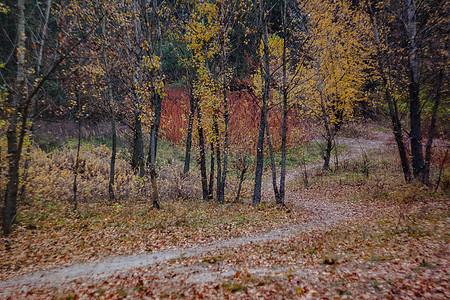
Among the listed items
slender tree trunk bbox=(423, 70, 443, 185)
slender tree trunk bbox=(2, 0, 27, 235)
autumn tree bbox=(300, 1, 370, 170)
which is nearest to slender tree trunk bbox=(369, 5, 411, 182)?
slender tree trunk bbox=(423, 70, 443, 185)

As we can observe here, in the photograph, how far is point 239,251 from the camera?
22.0 feet

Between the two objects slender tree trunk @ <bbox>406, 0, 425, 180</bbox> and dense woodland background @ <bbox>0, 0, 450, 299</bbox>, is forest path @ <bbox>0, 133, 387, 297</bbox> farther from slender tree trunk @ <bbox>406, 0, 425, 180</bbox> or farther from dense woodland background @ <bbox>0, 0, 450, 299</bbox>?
slender tree trunk @ <bbox>406, 0, 425, 180</bbox>

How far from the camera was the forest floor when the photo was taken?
4.49 meters

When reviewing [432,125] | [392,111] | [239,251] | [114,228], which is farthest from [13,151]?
[432,125]

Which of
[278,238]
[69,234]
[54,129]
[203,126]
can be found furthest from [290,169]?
[54,129]

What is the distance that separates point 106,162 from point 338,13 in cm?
1952

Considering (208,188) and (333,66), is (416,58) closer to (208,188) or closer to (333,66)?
(333,66)

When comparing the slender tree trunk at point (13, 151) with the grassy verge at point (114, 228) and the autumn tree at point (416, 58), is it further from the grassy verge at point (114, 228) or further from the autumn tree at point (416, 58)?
the autumn tree at point (416, 58)

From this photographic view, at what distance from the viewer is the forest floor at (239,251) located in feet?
14.7

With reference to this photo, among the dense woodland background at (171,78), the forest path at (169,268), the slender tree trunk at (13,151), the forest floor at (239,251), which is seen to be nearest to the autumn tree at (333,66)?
the dense woodland background at (171,78)

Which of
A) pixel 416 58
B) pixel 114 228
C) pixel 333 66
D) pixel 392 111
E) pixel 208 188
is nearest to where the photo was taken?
pixel 114 228

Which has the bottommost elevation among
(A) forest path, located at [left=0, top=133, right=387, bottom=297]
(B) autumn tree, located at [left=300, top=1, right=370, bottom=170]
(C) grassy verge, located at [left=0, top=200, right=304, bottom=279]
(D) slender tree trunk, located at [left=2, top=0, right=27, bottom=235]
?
(A) forest path, located at [left=0, top=133, right=387, bottom=297]

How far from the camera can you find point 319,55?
17625mm

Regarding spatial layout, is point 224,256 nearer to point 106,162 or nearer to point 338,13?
point 106,162
